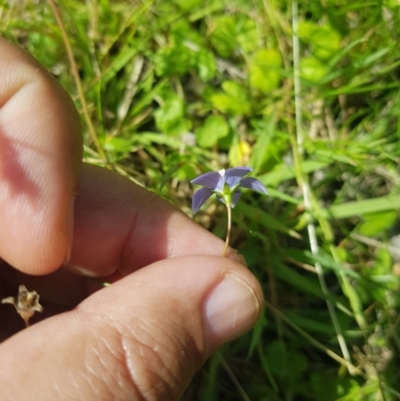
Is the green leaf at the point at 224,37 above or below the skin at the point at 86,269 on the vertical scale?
above

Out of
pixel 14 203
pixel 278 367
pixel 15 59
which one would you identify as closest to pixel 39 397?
pixel 14 203

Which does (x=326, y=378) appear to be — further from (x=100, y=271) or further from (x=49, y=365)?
(x=49, y=365)

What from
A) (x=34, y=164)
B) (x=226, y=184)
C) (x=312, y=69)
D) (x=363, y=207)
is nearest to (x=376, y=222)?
(x=363, y=207)

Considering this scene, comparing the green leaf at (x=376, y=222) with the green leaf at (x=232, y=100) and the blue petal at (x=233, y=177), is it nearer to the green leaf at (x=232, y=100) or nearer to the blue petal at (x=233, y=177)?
the green leaf at (x=232, y=100)

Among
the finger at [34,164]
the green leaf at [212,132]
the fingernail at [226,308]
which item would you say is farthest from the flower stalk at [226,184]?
the green leaf at [212,132]

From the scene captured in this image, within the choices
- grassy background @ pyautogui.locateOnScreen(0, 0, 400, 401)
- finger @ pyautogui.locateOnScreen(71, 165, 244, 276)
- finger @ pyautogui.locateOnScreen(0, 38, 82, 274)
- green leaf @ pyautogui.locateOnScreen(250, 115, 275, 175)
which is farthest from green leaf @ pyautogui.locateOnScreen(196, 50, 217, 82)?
finger @ pyautogui.locateOnScreen(0, 38, 82, 274)

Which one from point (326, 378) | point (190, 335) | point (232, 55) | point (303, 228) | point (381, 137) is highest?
point (232, 55)
